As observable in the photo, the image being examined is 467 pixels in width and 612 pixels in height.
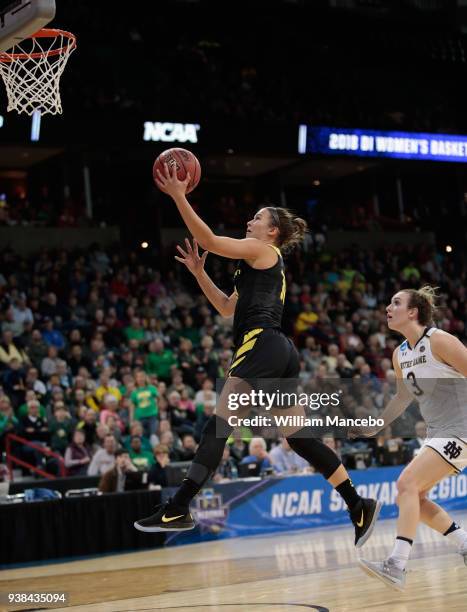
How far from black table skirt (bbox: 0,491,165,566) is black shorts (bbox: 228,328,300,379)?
6781 mm

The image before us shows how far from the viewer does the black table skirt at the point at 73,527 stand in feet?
41.4

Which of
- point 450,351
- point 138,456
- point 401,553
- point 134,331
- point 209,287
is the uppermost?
point 209,287

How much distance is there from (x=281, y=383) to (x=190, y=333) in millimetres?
13642

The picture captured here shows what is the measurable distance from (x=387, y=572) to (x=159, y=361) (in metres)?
11.9

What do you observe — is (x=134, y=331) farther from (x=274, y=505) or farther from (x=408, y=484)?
(x=408, y=484)

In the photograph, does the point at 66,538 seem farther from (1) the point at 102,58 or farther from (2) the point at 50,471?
(1) the point at 102,58

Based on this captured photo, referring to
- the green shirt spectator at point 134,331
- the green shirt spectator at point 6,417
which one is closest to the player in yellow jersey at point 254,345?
the green shirt spectator at point 6,417

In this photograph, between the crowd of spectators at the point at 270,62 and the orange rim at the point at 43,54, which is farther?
the crowd of spectators at the point at 270,62

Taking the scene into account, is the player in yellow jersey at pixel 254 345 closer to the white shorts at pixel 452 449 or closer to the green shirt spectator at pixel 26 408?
the white shorts at pixel 452 449

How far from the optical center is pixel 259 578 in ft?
30.7

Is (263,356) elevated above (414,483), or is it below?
above

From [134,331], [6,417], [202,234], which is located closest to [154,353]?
[134,331]

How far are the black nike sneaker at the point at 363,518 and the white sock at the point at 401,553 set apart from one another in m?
0.22

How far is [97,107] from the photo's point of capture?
68.5 ft
